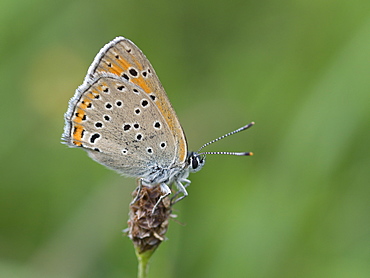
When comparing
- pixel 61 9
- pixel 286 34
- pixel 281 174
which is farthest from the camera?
pixel 286 34

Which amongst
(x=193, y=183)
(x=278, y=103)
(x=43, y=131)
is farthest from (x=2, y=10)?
(x=278, y=103)

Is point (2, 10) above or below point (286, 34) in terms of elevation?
below

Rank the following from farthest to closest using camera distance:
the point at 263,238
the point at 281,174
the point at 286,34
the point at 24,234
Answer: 1. the point at 286,34
2. the point at 24,234
3. the point at 281,174
4. the point at 263,238

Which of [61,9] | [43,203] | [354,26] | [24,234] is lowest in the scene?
[24,234]

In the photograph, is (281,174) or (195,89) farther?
(195,89)

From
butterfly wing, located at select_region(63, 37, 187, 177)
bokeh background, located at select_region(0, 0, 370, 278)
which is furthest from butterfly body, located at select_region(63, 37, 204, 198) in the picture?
bokeh background, located at select_region(0, 0, 370, 278)

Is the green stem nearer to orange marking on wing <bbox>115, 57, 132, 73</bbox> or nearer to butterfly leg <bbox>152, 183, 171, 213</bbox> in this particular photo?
butterfly leg <bbox>152, 183, 171, 213</bbox>

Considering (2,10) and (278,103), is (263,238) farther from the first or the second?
(2,10)
